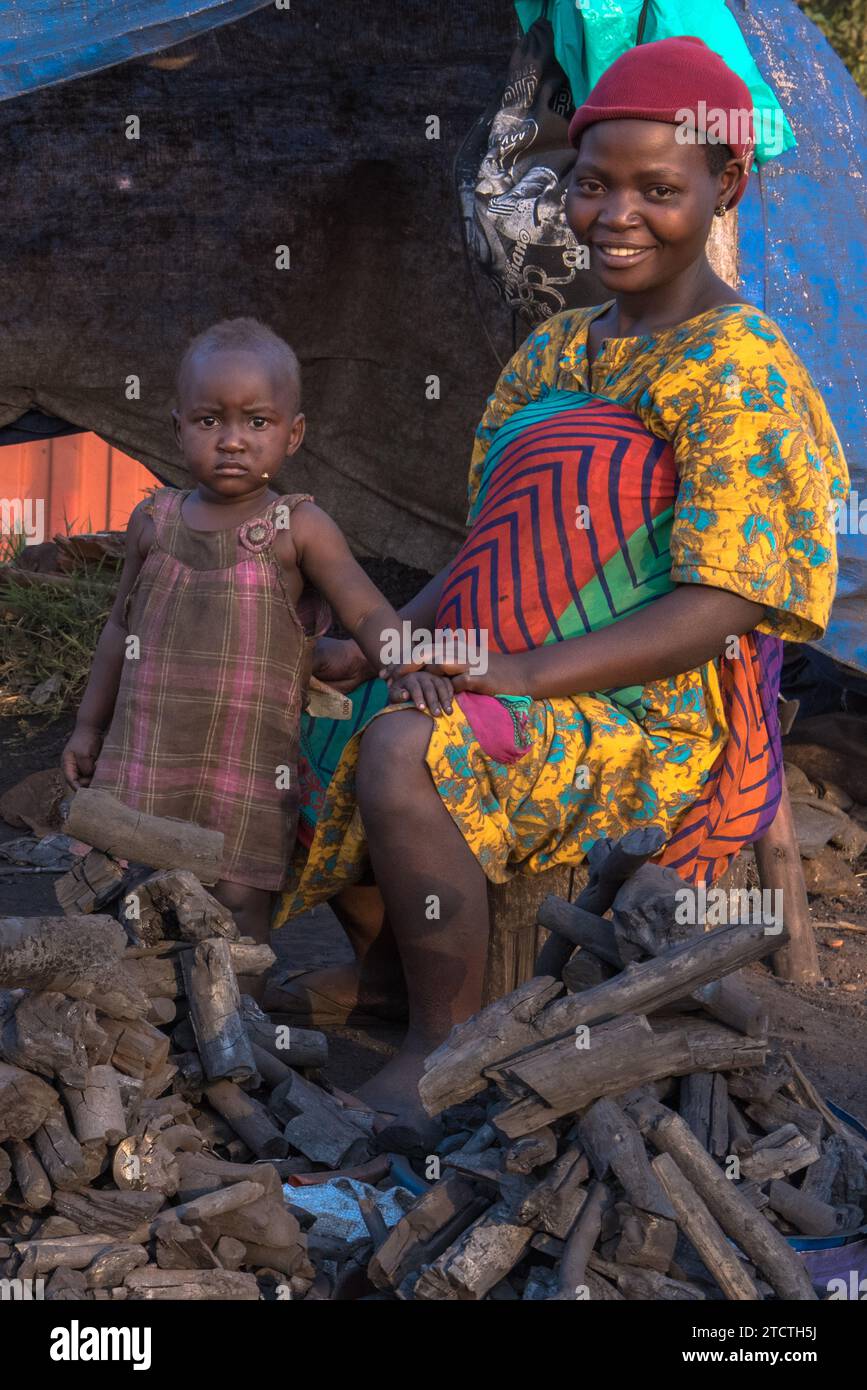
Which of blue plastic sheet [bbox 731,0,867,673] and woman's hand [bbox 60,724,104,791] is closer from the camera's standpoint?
woman's hand [bbox 60,724,104,791]

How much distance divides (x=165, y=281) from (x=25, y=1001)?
3.56 metres

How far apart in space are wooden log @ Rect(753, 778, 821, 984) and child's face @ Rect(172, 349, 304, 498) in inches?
61.5

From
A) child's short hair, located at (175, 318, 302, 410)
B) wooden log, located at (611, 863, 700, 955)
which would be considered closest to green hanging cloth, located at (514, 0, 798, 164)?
child's short hair, located at (175, 318, 302, 410)

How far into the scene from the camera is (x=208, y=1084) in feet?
8.45

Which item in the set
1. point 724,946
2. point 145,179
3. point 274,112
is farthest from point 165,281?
point 724,946

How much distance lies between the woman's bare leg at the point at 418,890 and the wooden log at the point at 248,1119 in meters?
0.27

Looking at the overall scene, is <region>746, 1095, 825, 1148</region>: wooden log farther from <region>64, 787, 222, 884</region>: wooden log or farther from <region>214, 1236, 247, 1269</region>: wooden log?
<region>64, 787, 222, 884</region>: wooden log

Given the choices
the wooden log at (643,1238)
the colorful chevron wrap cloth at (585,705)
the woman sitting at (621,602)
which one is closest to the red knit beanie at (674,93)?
the woman sitting at (621,602)

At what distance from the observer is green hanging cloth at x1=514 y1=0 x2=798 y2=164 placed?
3682mm

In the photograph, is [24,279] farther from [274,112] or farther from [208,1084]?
[208,1084]

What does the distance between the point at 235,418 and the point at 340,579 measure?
0.37m

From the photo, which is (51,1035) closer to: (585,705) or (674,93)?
(585,705)

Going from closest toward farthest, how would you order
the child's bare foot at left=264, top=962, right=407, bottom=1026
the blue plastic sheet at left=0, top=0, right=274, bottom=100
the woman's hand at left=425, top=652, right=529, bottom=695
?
the woman's hand at left=425, top=652, right=529, bottom=695 → the child's bare foot at left=264, top=962, right=407, bottom=1026 → the blue plastic sheet at left=0, top=0, right=274, bottom=100

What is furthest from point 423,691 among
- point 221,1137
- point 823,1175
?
point 823,1175
